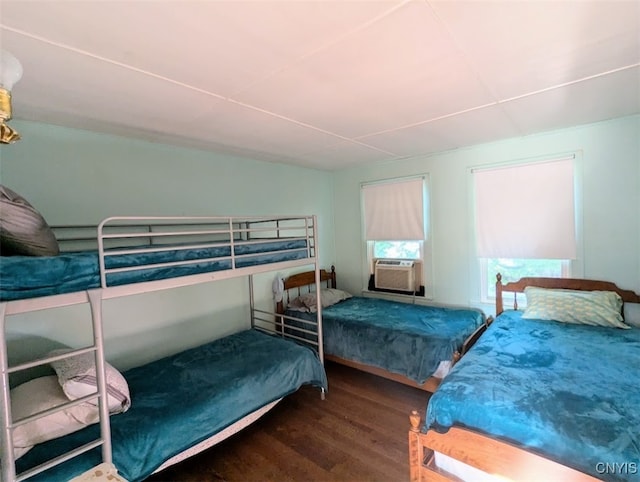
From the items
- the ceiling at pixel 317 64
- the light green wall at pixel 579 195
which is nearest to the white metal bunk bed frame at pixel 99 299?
the ceiling at pixel 317 64

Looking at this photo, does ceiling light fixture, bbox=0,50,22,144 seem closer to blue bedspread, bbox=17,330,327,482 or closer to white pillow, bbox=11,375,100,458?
white pillow, bbox=11,375,100,458

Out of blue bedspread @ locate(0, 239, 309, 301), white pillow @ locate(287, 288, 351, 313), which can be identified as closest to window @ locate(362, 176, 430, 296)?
white pillow @ locate(287, 288, 351, 313)

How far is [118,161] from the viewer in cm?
253

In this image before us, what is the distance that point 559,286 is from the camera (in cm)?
294

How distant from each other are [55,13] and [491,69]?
2.03 metres

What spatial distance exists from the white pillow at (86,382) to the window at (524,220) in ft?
11.4

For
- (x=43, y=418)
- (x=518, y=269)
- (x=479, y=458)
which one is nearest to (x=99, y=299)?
(x=43, y=418)

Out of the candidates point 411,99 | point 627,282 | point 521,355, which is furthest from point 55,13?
point 627,282

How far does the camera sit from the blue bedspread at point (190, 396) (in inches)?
61.4

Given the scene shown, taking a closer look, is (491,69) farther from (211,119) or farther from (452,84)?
(211,119)

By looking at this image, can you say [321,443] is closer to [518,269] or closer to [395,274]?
[395,274]

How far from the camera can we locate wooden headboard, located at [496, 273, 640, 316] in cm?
263

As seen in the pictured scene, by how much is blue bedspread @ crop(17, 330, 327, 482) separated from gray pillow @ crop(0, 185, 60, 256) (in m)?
1.00

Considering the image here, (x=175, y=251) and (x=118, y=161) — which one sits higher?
(x=118, y=161)
